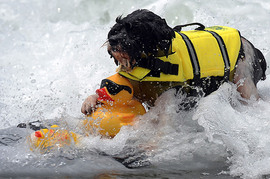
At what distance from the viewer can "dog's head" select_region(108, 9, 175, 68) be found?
3297mm

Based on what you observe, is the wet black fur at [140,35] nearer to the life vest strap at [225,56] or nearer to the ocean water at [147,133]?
the ocean water at [147,133]

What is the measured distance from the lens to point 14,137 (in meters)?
3.78

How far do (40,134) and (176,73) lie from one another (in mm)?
1191

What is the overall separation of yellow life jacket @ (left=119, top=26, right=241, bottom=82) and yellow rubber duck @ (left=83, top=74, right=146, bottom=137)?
4.3 inches

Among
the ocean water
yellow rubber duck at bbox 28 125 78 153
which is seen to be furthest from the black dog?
yellow rubber duck at bbox 28 125 78 153

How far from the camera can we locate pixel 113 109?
12.1 feet

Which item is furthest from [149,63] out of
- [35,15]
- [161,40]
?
[35,15]

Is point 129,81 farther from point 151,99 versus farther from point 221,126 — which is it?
point 221,126

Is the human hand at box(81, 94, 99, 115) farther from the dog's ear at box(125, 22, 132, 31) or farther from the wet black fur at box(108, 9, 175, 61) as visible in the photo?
the dog's ear at box(125, 22, 132, 31)

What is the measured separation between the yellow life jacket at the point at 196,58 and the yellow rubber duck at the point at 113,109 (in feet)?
0.36

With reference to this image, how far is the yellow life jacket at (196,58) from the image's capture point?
3.52 metres

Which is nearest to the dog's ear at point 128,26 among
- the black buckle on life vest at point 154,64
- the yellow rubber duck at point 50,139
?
the black buckle on life vest at point 154,64

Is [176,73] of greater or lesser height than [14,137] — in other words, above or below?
above

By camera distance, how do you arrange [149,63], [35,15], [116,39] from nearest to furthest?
[116,39]
[149,63]
[35,15]
